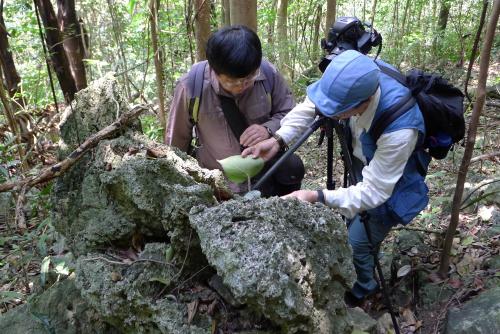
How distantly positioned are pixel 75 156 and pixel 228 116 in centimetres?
98

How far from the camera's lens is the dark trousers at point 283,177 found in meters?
2.66

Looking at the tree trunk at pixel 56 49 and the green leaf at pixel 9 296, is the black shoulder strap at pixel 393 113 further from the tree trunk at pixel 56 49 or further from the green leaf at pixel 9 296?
the tree trunk at pixel 56 49

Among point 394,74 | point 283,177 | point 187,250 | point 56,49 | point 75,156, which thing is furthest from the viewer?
point 56,49

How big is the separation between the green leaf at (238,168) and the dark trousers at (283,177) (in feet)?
1.44

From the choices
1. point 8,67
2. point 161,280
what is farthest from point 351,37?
point 8,67

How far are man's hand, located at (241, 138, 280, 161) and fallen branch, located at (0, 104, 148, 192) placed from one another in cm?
65

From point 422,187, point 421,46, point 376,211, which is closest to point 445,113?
point 422,187

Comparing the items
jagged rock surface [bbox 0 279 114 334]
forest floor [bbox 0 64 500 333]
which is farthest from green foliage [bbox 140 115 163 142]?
jagged rock surface [bbox 0 279 114 334]

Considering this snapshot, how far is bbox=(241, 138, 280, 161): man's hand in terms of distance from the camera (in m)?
2.35

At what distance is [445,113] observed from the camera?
86.0 inches

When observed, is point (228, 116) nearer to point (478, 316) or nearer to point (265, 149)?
point (265, 149)

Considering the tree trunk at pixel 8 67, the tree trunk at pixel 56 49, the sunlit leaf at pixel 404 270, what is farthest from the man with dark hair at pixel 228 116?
the tree trunk at pixel 8 67

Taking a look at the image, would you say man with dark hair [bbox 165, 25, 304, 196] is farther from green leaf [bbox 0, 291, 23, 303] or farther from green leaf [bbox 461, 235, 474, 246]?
green leaf [bbox 0, 291, 23, 303]

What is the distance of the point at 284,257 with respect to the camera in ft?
4.42
